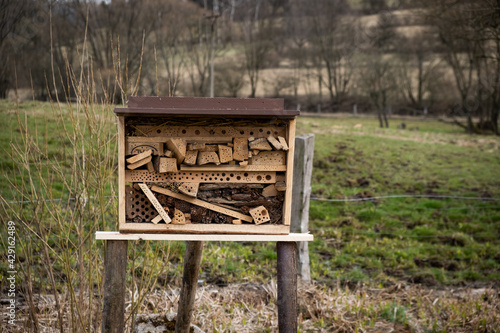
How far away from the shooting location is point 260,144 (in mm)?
2678

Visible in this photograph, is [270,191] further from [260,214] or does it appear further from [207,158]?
[207,158]

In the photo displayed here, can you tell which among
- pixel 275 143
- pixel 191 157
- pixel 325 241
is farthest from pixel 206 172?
pixel 325 241

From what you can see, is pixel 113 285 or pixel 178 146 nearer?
pixel 178 146

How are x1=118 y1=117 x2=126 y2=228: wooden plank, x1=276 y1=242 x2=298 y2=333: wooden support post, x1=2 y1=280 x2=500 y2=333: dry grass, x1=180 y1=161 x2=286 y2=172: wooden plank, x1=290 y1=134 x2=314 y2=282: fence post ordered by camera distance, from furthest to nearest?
x1=290 y1=134 x2=314 y2=282: fence post
x1=2 y1=280 x2=500 y2=333: dry grass
x1=276 y1=242 x2=298 y2=333: wooden support post
x1=180 y1=161 x2=286 y2=172: wooden plank
x1=118 y1=117 x2=126 y2=228: wooden plank

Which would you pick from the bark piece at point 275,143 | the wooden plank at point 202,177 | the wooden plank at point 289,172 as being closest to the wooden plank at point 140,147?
the wooden plank at point 202,177

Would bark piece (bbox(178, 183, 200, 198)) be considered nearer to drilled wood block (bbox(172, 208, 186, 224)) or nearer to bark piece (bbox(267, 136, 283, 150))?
drilled wood block (bbox(172, 208, 186, 224))

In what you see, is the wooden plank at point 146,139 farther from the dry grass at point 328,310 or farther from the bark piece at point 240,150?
the dry grass at point 328,310

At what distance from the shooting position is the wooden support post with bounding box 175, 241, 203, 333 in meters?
3.49

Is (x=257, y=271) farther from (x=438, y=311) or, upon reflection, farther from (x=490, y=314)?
(x=490, y=314)

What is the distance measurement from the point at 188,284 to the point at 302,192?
1961mm

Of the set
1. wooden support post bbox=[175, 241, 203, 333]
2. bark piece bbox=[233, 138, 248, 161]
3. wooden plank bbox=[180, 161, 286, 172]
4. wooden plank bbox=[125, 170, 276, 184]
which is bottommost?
wooden support post bbox=[175, 241, 203, 333]

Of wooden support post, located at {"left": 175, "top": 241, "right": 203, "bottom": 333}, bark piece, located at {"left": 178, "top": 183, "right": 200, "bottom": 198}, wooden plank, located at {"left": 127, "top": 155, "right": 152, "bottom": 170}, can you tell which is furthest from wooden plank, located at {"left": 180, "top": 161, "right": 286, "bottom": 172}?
wooden support post, located at {"left": 175, "top": 241, "right": 203, "bottom": 333}

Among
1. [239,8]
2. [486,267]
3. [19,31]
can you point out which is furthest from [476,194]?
[239,8]

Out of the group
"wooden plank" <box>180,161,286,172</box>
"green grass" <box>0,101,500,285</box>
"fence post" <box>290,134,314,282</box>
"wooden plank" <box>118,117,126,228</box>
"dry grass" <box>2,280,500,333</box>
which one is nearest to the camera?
"wooden plank" <box>118,117,126,228</box>
